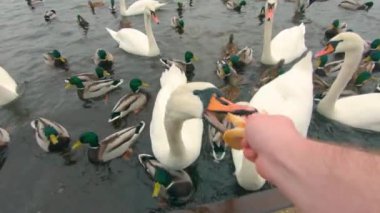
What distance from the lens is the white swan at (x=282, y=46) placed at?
8.38 meters

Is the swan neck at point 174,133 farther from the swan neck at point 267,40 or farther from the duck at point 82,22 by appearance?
the duck at point 82,22

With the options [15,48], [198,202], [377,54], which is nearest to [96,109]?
[198,202]

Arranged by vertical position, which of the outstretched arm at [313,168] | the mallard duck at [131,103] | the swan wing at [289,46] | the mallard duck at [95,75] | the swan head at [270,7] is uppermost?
the outstretched arm at [313,168]

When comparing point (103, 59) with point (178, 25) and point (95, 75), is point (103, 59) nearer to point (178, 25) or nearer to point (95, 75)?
point (95, 75)

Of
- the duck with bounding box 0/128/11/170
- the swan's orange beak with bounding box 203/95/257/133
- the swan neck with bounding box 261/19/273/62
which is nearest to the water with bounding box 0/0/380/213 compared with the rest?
the duck with bounding box 0/128/11/170

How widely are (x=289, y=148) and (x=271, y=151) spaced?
108 mm

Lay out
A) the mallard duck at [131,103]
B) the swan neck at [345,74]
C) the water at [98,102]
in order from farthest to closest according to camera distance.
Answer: the mallard duck at [131,103] < the swan neck at [345,74] < the water at [98,102]

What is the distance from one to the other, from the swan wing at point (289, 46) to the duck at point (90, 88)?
4186mm

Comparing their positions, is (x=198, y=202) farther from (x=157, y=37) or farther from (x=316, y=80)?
(x=157, y=37)

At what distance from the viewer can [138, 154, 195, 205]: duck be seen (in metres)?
5.17

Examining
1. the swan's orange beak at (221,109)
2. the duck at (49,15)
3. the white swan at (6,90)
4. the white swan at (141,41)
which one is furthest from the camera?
the duck at (49,15)

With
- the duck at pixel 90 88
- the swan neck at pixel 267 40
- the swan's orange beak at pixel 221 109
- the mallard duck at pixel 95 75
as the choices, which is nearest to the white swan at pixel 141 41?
the mallard duck at pixel 95 75

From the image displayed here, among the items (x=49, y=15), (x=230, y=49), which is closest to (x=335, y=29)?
(x=230, y=49)

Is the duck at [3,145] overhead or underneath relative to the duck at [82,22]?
underneath
